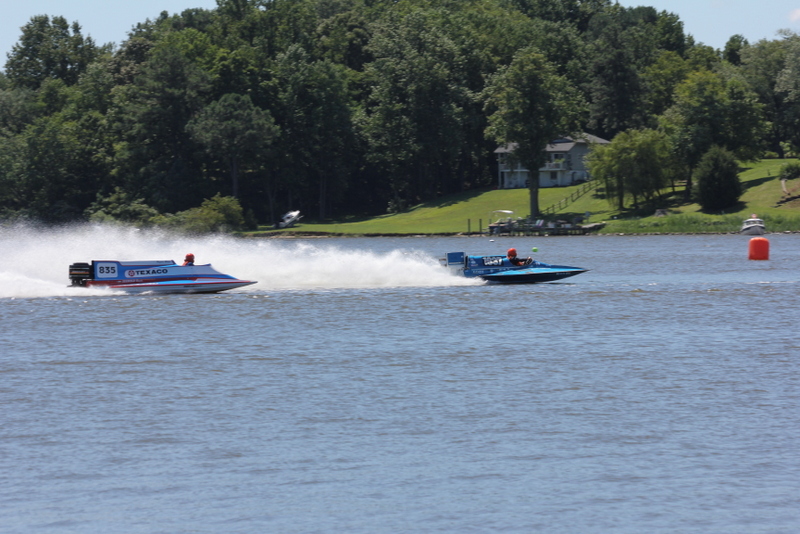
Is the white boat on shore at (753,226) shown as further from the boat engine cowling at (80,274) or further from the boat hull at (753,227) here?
the boat engine cowling at (80,274)

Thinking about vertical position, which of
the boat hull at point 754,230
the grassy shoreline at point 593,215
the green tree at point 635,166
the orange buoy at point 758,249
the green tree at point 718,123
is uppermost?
the green tree at point 718,123

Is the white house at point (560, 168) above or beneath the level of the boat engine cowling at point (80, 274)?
above

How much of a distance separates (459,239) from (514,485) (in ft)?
226

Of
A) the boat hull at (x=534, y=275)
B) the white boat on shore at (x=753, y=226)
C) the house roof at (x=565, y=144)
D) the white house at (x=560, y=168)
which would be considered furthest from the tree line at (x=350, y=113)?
the boat hull at (x=534, y=275)

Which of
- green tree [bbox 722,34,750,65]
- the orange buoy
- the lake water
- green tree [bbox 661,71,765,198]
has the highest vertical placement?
green tree [bbox 722,34,750,65]

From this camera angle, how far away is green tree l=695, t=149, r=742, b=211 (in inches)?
3115

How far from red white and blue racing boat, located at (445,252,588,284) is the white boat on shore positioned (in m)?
41.0

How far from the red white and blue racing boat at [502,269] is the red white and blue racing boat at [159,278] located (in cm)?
778

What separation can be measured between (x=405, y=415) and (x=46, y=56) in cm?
11778

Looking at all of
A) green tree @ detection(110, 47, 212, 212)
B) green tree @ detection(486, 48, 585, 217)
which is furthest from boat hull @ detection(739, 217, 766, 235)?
green tree @ detection(110, 47, 212, 212)

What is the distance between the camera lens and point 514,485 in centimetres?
1271

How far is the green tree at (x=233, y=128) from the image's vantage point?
3543 inches

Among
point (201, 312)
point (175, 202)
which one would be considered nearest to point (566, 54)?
point (175, 202)

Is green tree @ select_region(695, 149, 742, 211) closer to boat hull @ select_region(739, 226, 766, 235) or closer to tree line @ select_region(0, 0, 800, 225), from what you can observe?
tree line @ select_region(0, 0, 800, 225)
